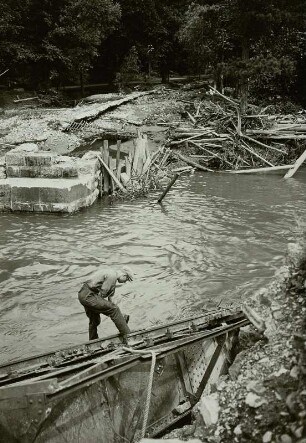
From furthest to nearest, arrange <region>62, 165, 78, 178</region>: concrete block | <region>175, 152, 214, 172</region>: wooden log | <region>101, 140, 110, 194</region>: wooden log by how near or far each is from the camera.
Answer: <region>175, 152, 214, 172</region>: wooden log, <region>101, 140, 110, 194</region>: wooden log, <region>62, 165, 78, 178</region>: concrete block

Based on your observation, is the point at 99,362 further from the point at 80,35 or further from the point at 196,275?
the point at 80,35

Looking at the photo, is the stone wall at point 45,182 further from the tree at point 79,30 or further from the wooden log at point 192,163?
the tree at point 79,30

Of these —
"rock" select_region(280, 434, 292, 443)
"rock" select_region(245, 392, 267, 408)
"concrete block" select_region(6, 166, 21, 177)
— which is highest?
"rock" select_region(245, 392, 267, 408)

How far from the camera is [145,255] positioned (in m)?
10.8

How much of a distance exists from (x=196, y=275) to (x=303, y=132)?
1256 cm

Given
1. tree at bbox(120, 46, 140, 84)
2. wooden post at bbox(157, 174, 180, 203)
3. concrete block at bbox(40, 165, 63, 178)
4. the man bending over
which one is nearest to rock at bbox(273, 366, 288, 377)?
→ the man bending over

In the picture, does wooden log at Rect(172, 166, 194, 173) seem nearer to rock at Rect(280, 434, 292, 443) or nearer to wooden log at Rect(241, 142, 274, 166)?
wooden log at Rect(241, 142, 274, 166)

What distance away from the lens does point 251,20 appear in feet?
69.8

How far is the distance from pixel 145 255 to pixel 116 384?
6.18 meters

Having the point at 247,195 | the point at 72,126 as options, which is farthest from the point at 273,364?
the point at 72,126

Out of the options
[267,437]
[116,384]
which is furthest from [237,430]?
[116,384]

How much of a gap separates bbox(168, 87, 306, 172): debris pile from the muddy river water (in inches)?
134

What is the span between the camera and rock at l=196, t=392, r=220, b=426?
368 centimetres

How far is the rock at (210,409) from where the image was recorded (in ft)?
12.1
